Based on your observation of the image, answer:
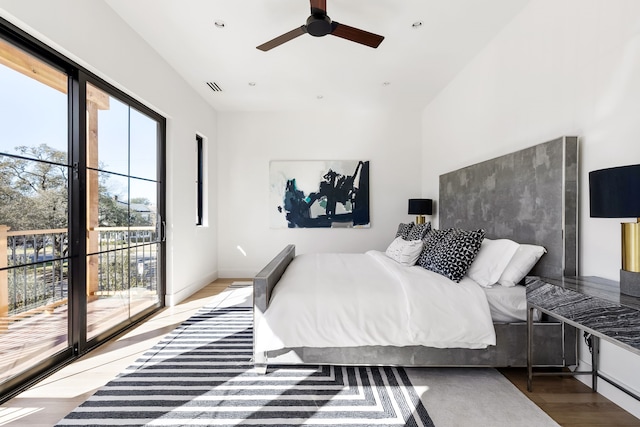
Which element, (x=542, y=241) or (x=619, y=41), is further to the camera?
(x=542, y=241)

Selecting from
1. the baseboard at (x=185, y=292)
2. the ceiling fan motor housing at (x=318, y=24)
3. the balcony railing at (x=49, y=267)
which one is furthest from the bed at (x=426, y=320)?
the baseboard at (x=185, y=292)

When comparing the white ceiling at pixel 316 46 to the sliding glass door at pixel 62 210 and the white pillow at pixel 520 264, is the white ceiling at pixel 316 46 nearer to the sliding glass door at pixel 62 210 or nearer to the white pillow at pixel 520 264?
the sliding glass door at pixel 62 210

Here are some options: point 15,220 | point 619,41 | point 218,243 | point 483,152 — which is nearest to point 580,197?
point 619,41

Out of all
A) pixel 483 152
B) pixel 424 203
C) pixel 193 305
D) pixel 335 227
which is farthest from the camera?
pixel 335 227

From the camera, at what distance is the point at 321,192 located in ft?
16.0

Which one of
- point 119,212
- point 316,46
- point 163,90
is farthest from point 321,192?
point 119,212

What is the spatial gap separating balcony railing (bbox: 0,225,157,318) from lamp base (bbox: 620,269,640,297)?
333 centimetres

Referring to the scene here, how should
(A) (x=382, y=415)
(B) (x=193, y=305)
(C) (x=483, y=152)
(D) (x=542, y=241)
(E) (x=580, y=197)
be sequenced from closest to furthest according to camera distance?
(A) (x=382, y=415) → (E) (x=580, y=197) → (D) (x=542, y=241) → (C) (x=483, y=152) → (B) (x=193, y=305)

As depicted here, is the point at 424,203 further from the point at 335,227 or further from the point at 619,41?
the point at 619,41

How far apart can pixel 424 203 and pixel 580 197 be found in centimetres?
225

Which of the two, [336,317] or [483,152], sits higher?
[483,152]

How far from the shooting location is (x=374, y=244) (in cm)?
492

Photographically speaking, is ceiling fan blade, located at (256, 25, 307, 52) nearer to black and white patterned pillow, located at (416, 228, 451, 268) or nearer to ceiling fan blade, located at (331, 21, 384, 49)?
ceiling fan blade, located at (331, 21, 384, 49)

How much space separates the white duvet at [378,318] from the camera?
190cm
